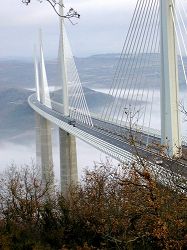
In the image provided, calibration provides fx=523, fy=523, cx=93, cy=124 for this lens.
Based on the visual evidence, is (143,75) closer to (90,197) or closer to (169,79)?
(169,79)

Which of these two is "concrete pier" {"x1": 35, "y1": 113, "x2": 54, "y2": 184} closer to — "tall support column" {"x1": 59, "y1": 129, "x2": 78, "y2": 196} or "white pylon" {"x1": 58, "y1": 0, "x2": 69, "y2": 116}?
"white pylon" {"x1": 58, "y1": 0, "x2": 69, "y2": 116}

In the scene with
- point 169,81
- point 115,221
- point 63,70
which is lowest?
point 115,221

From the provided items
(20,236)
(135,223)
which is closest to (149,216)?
(135,223)

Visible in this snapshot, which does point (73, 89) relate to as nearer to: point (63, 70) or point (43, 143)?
point (63, 70)

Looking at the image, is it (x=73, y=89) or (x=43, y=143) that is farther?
(x=43, y=143)

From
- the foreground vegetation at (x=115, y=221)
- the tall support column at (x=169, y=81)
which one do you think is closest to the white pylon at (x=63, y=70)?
the tall support column at (x=169, y=81)

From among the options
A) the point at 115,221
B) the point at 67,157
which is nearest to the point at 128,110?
the point at 115,221
